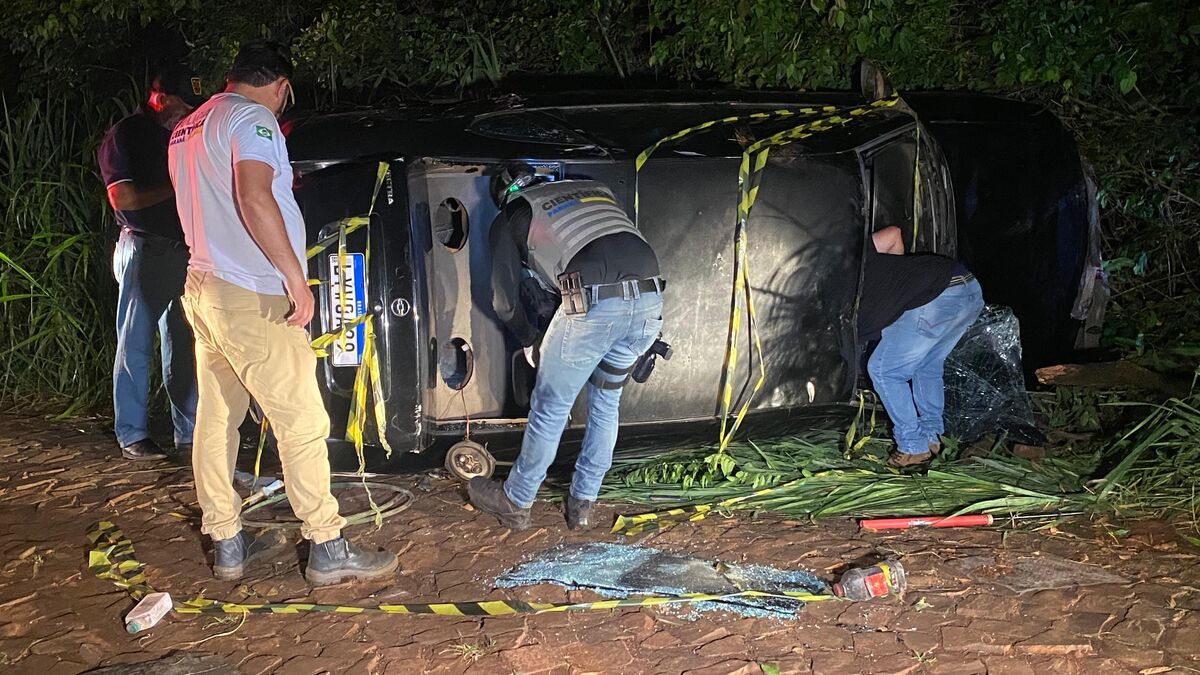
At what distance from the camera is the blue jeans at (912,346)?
4.59m

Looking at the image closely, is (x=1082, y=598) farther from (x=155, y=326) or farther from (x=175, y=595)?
(x=155, y=326)

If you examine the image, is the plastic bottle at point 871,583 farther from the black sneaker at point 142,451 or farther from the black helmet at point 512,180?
the black sneaker at point 142,451

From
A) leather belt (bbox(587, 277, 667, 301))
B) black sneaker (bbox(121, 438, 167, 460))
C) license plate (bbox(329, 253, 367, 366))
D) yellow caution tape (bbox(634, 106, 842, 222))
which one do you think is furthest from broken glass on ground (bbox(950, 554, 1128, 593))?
black sneaker (bbox(121, 438, 167, 460))

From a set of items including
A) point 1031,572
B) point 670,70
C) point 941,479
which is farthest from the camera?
point 670,70

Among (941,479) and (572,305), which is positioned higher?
(572,305)

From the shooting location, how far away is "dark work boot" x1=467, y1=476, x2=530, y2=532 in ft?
13.3

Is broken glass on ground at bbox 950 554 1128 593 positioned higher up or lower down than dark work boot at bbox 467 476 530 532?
lower down

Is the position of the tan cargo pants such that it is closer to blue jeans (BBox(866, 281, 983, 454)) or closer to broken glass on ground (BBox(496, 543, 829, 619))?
broken glass on ground (BBox(496, 543, 829, 619))

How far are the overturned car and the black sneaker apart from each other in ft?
5.03

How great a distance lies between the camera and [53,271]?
652 cm

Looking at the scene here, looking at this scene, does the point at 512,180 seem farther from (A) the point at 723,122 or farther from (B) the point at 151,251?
(B) the point at 151,251

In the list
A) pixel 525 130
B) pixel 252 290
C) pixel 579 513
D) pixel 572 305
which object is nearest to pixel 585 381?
pixel 572 305

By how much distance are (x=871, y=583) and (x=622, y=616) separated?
817 mm

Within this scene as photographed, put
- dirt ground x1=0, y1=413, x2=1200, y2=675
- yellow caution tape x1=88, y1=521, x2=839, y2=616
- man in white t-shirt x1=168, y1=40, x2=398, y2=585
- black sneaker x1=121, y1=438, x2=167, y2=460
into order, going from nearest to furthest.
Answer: dirt ground x1=0, y1=413, x2=1200, y2=675 < man in white t-shirt x1=168, y1=40, x2=398, y2=585 < yellow caution tape x1=88, y1=521, x2=839, y2=616 < black sneaker x1=121, y1=438, x2=167, y2=460
